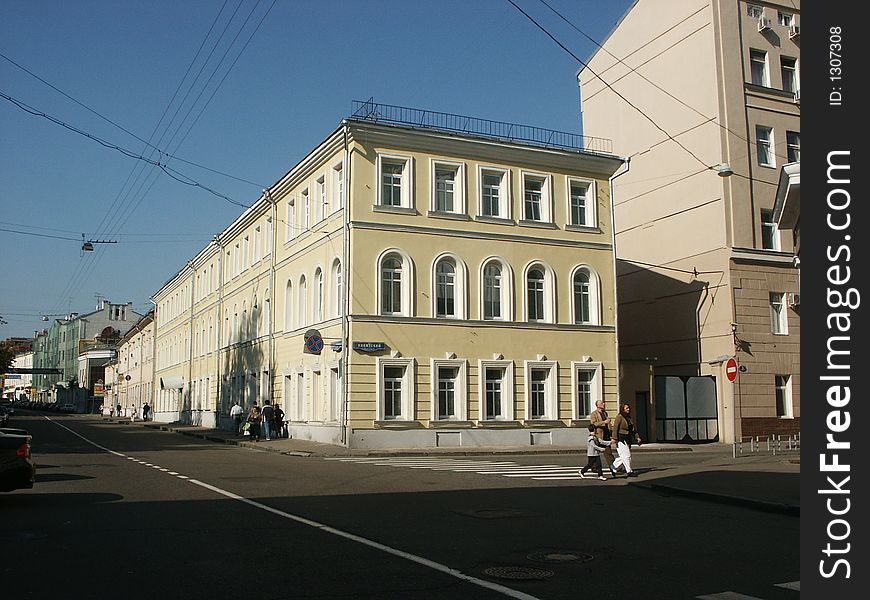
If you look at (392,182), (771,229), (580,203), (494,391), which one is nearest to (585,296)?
(580,203)

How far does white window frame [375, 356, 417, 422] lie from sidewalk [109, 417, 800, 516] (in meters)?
1.50

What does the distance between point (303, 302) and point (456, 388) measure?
342 inches

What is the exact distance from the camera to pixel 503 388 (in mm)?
33375

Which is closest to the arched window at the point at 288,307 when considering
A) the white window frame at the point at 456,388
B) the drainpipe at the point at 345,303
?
the drainpipe at the point at 345,303

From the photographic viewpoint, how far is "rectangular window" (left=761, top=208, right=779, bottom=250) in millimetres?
37500

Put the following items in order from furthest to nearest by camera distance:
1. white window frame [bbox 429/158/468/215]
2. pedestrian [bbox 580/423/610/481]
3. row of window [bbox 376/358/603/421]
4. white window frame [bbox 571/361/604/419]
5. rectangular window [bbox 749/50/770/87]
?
rectangular window [bbox 749/50/770/87]
white window frame [bbox 571/361/604/419]
white window frame [bbox 429/158/468/215]
row of window [bbox 376/358/603/421]
pedestrian [bbox 580/423/610/481]

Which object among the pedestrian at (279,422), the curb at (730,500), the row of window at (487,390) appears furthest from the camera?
the pedestrian at (279,422)

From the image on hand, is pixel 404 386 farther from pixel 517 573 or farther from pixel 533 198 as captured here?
pixel 517 573

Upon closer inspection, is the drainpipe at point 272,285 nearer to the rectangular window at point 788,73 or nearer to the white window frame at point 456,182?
the white window frame at point 456,182

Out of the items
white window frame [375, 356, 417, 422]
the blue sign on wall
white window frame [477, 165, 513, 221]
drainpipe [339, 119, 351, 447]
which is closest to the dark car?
drainpipe [339, 119, 351, 447]

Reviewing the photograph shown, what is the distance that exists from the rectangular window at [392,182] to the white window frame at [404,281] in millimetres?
2004

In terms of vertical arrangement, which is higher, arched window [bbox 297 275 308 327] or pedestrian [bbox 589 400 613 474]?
arched window [bbox 297 275 308 327]

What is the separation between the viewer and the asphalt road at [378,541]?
7660 mm

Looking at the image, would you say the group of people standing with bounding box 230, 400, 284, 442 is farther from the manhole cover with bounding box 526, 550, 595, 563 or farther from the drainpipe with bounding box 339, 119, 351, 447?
the manhole cover with bounding box 526, 550, 595, 563
